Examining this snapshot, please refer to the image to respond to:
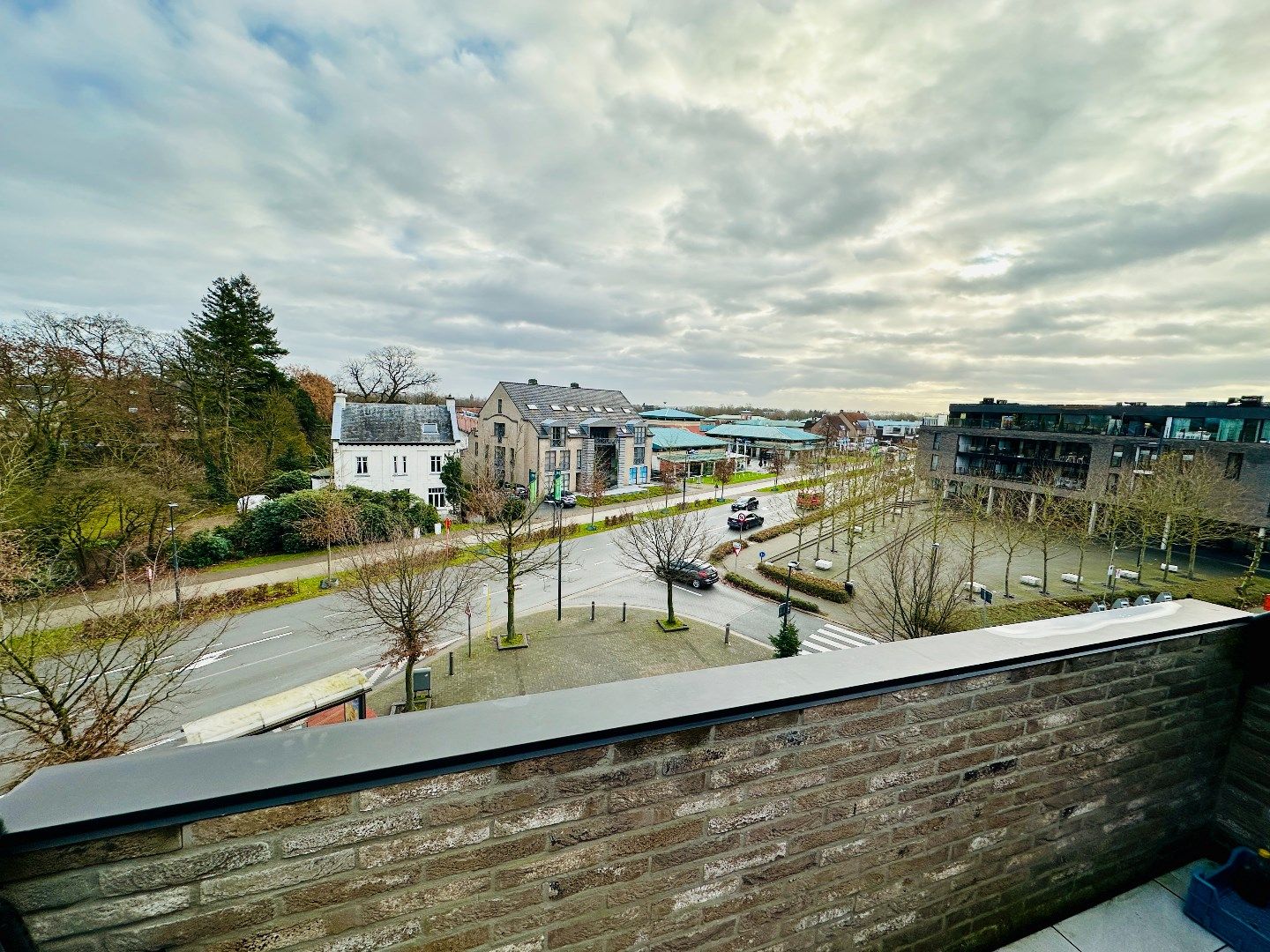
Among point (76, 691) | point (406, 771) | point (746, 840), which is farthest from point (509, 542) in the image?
point (406, 771)

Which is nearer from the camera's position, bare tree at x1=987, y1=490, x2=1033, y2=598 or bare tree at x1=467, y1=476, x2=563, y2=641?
bare tree at x1=467, y1=476, x2=563, y2=641

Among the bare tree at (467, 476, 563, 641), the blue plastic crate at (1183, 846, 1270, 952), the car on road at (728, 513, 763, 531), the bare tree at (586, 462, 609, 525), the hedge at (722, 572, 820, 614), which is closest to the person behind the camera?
the blue plastic crate at (1183, 846, 1270, 952)

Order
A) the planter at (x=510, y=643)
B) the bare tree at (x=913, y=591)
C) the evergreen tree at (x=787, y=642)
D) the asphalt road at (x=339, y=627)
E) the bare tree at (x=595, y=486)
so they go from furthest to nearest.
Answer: the bare tree at (x=595, y=486) < the planter at (x=510, y=643) < the bare tree at (x=913, y=591) < the evergreen tree at (x=787, y=642) < the asphalt road at (x=339, y=627)

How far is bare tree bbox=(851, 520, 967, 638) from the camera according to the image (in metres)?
12.7

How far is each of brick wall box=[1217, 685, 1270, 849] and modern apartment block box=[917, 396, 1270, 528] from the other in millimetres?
30104

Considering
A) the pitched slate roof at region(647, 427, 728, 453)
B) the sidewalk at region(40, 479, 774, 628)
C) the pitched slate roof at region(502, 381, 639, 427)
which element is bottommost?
the sidewalk at region(40, 479, 774, 628)

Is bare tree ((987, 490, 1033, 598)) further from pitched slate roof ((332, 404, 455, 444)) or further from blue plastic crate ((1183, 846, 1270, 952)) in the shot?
pitched slate roof ((332, 404, 455, 444))

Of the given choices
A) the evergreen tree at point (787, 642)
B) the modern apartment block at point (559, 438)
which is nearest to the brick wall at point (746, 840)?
the evergreen tree at point (787, 642)

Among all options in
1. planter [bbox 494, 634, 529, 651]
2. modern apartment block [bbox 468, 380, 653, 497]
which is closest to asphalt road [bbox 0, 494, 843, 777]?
planter [bbox 494, 634, 529, 651]

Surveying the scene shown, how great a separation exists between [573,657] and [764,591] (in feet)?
26.8

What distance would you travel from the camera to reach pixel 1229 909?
2.39 metres

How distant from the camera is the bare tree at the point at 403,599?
10.7 metres

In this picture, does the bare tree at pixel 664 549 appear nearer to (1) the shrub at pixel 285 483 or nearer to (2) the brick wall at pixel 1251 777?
(2) the brick wall at pixel 1251 777

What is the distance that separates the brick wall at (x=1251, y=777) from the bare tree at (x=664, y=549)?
1263 centimetres
